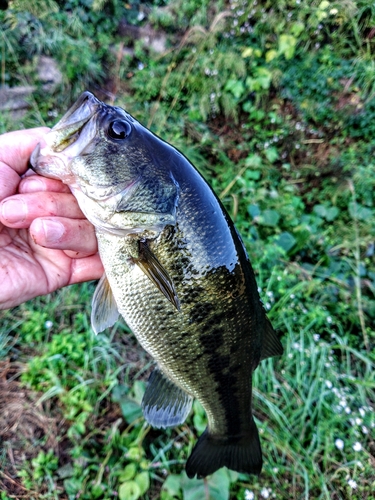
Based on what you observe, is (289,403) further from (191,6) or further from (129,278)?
(191,6)

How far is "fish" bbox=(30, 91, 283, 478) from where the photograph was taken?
1278 millimetres

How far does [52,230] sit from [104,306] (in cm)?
41

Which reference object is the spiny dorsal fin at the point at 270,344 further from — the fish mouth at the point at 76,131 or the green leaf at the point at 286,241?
the green leaf at the point at 286,241

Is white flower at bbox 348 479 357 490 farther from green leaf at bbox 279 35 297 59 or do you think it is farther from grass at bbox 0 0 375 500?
green leaf at bbox 279 35 297 59

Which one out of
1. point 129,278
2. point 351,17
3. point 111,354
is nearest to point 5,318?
point 111,354

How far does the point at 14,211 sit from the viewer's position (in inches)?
55.4

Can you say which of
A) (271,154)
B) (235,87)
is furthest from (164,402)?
(235,87)

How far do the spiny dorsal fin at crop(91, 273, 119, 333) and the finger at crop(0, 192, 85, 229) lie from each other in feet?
1.18

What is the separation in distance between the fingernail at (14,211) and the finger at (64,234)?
3.1 inches

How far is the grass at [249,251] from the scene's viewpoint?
92.3 inches

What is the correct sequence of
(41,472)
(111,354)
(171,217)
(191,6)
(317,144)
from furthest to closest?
(191,6)
(317,144)
(111,354)
(41,472)
(171,217)

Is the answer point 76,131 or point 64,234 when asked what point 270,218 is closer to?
point 64,234

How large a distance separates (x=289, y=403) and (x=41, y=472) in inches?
71.2

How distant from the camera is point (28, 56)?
443 centimetres
